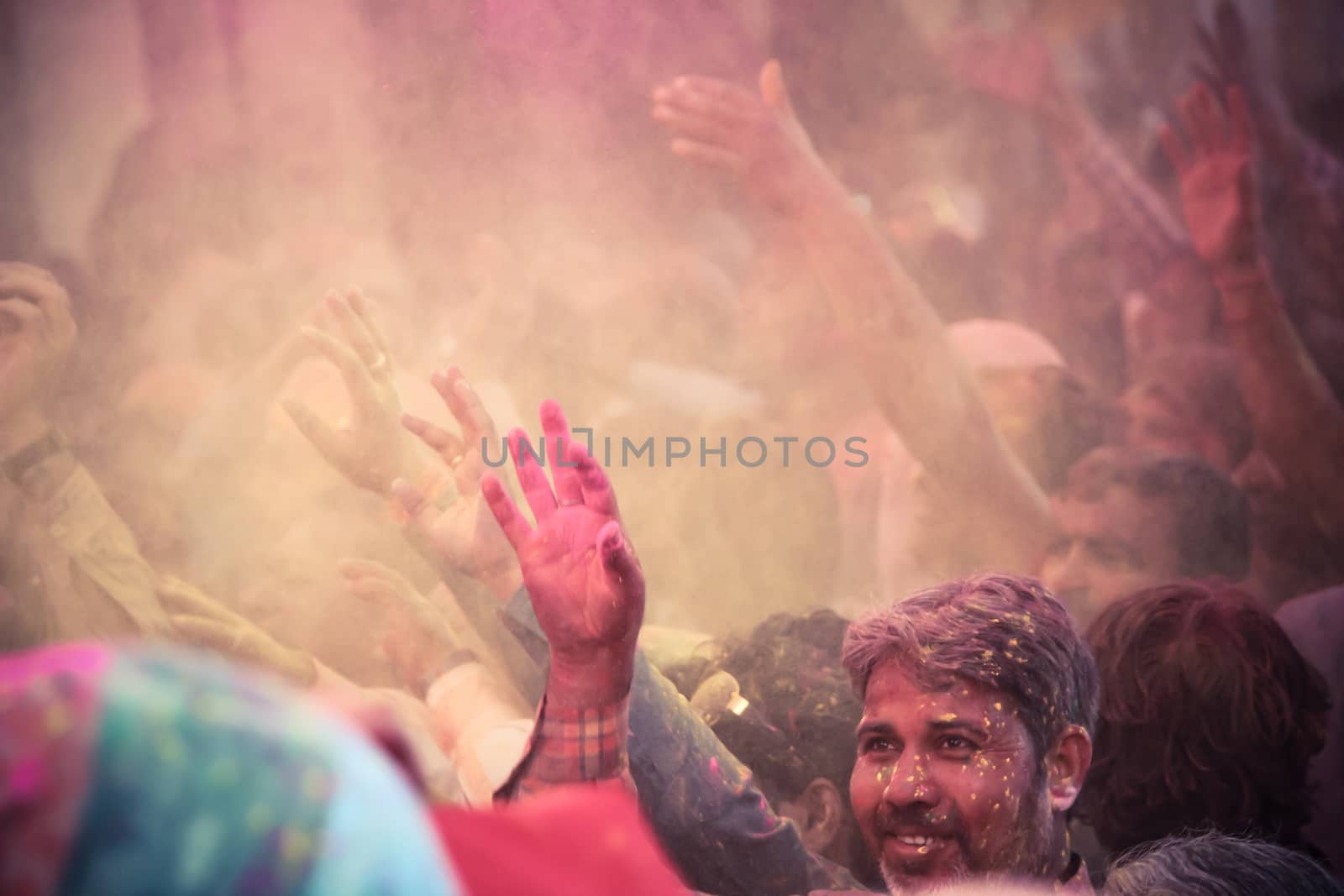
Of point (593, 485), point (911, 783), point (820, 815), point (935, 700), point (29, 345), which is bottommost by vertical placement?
point (820, 815)

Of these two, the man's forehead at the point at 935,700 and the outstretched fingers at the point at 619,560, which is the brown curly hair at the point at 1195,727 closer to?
the man's forehead at the point at 935,700

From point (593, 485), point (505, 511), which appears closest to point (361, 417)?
point (505, 511)

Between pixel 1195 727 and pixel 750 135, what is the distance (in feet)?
5.28

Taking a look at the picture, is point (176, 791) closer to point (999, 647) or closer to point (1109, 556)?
point (999, 647)

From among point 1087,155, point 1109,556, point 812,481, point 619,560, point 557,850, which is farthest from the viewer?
point 1087,155

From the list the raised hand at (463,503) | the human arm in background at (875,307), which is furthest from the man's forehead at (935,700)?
the human arm in background at (875,307)

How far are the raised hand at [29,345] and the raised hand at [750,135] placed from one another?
4.27 ft

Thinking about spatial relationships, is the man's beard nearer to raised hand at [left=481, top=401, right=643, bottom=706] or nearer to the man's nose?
the man's nose

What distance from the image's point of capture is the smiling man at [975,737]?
5.55 feet

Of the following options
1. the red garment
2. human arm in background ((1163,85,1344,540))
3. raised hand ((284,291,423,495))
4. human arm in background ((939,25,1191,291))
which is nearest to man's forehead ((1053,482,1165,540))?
human arm in background ((1163,85,1344,540))

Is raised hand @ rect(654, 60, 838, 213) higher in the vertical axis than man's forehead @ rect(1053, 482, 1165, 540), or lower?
higher

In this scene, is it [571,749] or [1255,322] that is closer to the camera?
[571,749]

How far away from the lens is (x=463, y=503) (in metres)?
2.38

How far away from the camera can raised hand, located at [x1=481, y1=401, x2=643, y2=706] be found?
141 cm
